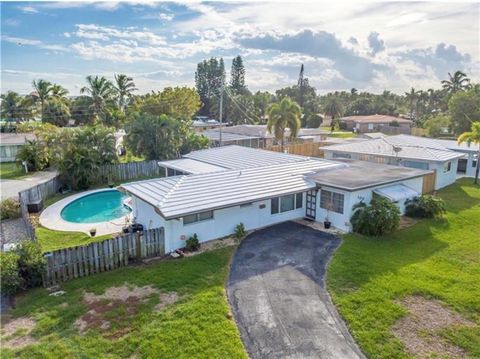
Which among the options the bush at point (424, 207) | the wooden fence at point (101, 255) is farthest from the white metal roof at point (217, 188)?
the bush at point (424, 207)

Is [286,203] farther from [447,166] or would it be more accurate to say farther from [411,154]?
[447,166]

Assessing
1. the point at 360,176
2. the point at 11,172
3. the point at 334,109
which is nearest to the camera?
the point at 360,176

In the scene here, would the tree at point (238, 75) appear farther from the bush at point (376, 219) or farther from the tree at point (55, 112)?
the bush at point (376, 219)

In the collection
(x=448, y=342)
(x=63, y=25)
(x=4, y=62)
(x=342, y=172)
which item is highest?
(x=63, y=25)

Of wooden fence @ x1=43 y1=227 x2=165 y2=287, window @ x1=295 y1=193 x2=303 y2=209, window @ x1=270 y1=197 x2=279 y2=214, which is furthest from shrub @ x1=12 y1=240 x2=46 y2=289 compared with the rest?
window @ x1=295 y1=193 x2=303 y2=209

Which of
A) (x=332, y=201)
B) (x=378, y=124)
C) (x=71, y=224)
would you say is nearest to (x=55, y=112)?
(x=71, y=224)

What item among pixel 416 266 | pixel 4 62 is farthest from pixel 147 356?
pixel 416 266

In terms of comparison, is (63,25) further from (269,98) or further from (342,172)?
(269,98)
